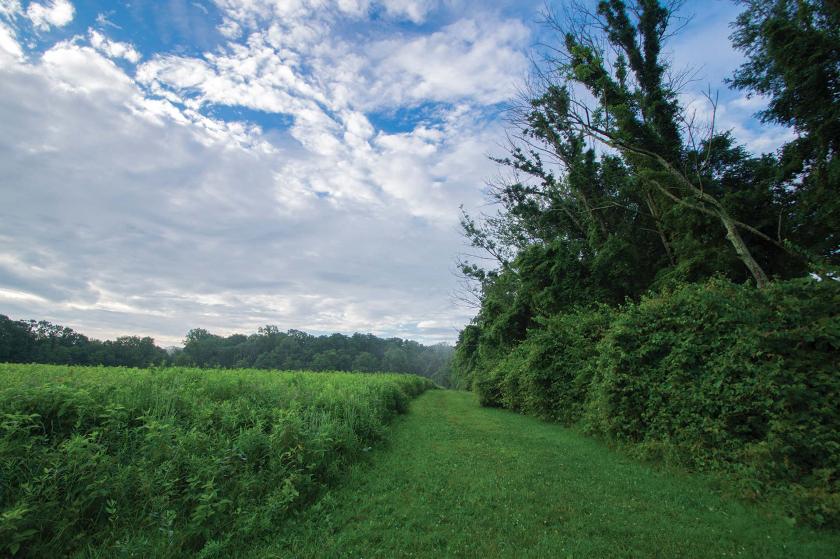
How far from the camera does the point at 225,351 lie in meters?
67.6

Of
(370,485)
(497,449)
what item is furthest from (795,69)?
(370,485)

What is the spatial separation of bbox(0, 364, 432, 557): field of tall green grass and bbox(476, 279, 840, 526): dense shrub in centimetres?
649

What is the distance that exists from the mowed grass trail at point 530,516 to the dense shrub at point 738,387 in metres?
0.64

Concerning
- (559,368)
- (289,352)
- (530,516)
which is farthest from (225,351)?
(530,516)

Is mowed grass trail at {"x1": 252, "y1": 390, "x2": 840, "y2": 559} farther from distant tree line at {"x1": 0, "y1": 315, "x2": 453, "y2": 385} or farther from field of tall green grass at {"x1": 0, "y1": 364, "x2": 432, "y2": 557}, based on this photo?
distant tree line at {"x1": 0, "y1": 315, "x2": 453, "y2": 385}

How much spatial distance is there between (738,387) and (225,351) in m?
75.7

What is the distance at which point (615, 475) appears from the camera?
6.46 m

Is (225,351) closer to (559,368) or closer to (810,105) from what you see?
(559,368)

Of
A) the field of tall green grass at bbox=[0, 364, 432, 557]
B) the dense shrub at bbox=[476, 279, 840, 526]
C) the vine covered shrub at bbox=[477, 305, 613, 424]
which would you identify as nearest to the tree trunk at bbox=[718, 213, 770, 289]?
the vine covered shrub at bbox=[477, 305, 613, 424]

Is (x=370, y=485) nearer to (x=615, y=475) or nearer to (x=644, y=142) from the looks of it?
(x=615, y=475)

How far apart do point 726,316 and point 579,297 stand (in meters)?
11.4

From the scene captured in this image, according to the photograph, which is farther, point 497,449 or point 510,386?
point 510,386

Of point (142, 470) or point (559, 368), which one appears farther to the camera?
point (559, 368)

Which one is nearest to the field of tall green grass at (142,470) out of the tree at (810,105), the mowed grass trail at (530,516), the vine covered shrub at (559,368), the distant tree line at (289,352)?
the mowed grass trail at (530,516)
